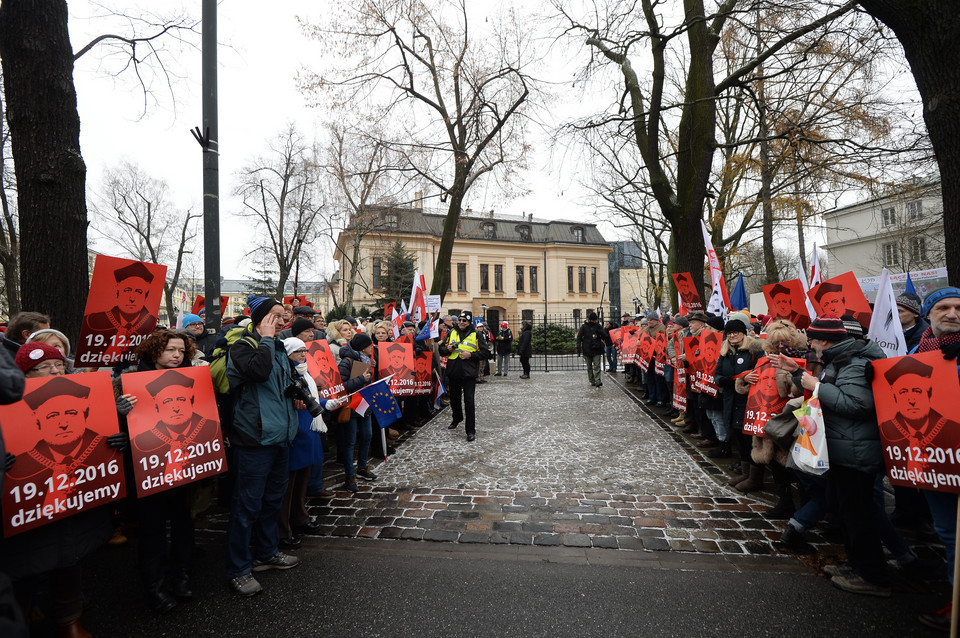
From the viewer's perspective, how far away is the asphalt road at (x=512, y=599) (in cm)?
299

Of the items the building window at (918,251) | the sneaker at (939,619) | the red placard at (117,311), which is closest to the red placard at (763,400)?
the sneaker at (939,619)

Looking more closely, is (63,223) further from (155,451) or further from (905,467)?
(905,467)

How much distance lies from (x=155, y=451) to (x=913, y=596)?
16.9 feet

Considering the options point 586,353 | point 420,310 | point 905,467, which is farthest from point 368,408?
point 586,353

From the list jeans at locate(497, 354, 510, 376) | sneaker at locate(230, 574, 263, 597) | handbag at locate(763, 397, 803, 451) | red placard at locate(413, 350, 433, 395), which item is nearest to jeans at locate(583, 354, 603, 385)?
jeans at locate(497, 354, 510, 376)

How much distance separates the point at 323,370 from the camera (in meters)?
5.09

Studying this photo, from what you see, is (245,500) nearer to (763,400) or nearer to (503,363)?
(763,400)

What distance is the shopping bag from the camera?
11.1 ft

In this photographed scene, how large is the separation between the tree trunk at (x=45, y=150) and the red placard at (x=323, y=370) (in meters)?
2.69

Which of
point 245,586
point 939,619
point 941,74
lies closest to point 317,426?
point 245,586

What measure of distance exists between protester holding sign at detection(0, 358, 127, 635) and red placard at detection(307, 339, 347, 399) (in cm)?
198

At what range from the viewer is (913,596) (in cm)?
324

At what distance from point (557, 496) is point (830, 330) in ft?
10.1

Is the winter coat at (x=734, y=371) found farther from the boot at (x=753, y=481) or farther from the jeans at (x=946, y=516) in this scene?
the jeans at (x=946, y=516)
